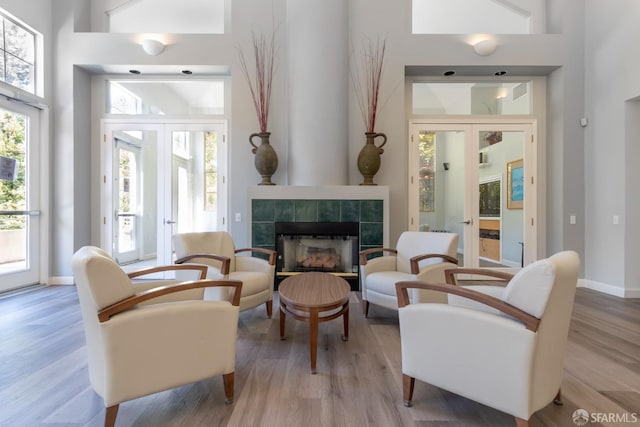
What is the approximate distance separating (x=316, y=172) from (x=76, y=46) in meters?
3.80

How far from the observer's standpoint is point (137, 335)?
4.43 ft

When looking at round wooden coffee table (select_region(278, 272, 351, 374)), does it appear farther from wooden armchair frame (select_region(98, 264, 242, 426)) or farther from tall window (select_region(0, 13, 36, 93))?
tall window (select_region(0, 13, 36, 93))

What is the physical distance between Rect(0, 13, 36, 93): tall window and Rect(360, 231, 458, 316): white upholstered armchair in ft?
16.0

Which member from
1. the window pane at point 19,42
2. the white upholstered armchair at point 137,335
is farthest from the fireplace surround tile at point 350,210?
the window pane at point 19,42

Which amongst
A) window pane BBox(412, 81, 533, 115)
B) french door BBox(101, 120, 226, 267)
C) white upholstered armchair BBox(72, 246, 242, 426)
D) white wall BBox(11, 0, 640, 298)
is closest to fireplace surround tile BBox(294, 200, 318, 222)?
white wall BBox(11, 0, 640, 298)

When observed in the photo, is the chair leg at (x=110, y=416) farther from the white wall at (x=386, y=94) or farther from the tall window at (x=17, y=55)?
the tall window at (x=17, y=55)

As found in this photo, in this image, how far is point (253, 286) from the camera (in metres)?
2.66

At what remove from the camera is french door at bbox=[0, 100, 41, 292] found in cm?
360

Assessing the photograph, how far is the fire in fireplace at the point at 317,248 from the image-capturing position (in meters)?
3.99

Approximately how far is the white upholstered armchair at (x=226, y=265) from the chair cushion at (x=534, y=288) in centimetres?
202

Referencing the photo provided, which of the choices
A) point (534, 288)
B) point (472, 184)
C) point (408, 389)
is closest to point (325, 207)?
point (472, 184)

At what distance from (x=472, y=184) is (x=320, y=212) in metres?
2.38

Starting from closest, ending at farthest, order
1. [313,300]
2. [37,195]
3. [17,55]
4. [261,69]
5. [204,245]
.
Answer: [313,300]
[204,245]
[17,55]
[37,195]
[261,69]

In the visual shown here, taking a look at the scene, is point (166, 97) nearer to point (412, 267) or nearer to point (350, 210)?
point (350, 210)
